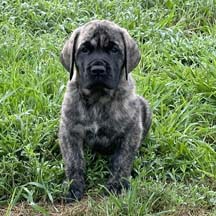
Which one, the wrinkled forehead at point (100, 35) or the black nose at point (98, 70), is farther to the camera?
the wrinkled forehead at point (100, 35)

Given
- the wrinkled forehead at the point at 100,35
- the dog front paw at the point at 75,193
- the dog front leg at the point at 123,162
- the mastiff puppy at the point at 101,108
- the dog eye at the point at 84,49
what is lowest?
the dog front paw at the point at 75,193

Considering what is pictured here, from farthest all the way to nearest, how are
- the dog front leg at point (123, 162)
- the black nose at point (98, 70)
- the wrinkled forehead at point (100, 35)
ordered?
the dog front leg at point (123, 162)
the wrinkled forehead at point (100, 35)
the black nose at point (98, 70)

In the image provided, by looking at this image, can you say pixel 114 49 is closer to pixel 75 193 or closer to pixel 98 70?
pixel 98 70

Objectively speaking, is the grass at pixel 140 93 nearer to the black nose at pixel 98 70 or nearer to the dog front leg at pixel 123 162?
the dog front leg at pixel 123 162

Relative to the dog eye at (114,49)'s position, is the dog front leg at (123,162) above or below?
below

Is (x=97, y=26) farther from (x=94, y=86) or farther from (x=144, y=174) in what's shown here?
(x=144, y=174)

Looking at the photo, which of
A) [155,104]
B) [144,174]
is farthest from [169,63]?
[144,174]

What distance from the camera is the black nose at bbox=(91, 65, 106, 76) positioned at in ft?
17.6

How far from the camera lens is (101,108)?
5.66 metres

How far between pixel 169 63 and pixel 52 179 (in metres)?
2.40

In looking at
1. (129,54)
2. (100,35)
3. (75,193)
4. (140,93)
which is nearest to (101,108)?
(129,54)

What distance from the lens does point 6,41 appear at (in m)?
7.48

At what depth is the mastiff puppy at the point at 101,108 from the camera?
5496mm

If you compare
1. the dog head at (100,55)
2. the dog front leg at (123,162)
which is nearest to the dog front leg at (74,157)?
the dog front leg at (123,162)
